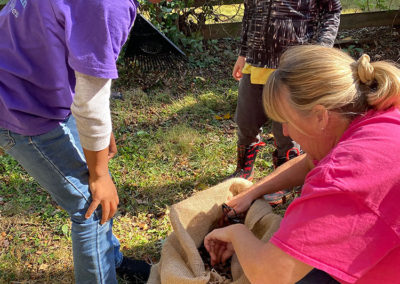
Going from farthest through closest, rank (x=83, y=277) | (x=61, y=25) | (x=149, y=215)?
(x=149, y=215), (x=83, y=277), (x=61, y=25)

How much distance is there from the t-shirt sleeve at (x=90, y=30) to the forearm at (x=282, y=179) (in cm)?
88

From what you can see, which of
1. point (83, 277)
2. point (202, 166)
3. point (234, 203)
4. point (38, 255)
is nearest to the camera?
point (83, 277)

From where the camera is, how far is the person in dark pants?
201cm

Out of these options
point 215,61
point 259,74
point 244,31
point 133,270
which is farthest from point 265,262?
point 215,61

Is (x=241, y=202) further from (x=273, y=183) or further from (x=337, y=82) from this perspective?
(x=337, y=82)

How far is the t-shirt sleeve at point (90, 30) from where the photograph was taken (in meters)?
1.01

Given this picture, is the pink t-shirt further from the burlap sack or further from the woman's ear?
the burlap sack

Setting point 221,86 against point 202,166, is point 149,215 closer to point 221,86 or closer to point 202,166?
point 202,166

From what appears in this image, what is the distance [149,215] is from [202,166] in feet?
2.12

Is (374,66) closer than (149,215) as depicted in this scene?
Yes

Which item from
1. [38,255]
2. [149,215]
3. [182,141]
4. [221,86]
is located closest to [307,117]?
[149,215]

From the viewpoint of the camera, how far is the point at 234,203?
1.62 metres

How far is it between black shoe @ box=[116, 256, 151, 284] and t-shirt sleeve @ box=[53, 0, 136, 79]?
120cm

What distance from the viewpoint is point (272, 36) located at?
2055 mm
